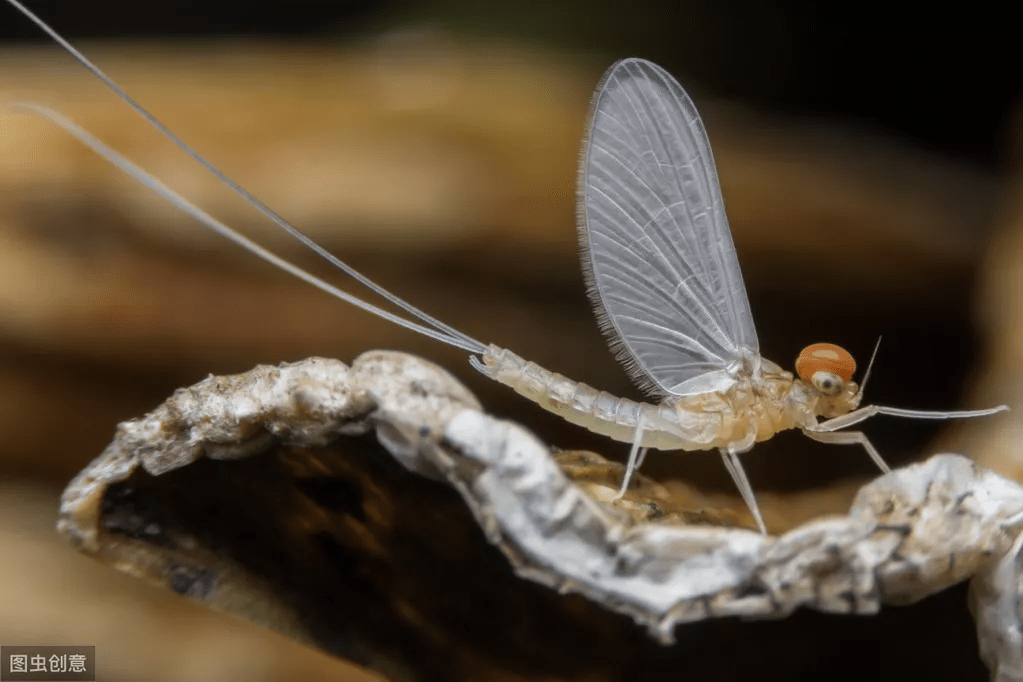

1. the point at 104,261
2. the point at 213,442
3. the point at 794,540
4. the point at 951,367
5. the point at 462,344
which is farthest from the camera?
the point at 951,367

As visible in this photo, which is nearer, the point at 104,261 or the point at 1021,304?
the point at 1021,304

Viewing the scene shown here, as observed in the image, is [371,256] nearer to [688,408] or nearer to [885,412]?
[688,408]

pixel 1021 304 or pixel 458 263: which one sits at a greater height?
pixel 458 263

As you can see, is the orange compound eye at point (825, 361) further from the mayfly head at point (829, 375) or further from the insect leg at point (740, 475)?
the insect leg at point (740, 475)

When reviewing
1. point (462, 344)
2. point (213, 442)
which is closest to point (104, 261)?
point (462, 344)

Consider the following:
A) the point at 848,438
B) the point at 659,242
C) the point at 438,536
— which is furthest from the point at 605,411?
the point at 438,536

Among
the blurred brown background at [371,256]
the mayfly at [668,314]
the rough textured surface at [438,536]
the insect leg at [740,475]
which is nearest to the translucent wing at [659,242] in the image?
the mayfly at [668,314]

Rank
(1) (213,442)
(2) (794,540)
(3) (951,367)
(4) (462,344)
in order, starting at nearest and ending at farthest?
(2) (794,540) → (1) (213,442) → (4) (462,344) → (3) (951,367)

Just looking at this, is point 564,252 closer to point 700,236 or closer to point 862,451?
point 700,236
